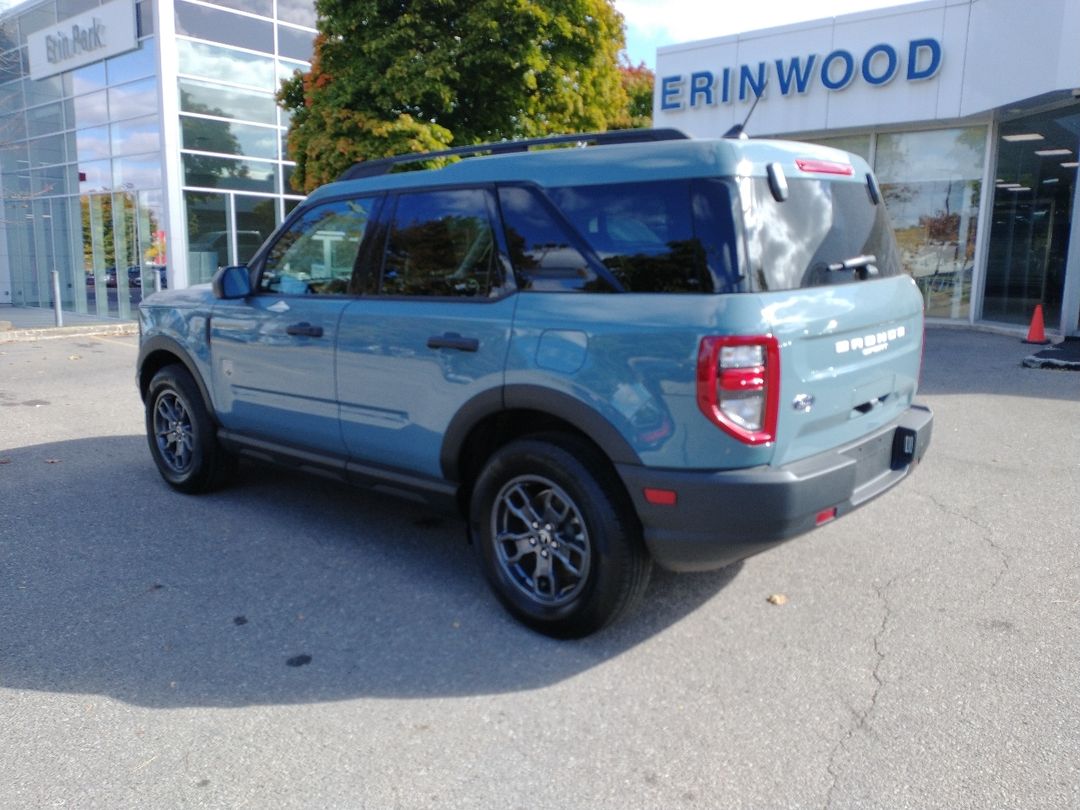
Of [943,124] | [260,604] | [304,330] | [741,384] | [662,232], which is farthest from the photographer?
[943,124]

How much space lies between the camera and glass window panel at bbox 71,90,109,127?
1838 cm

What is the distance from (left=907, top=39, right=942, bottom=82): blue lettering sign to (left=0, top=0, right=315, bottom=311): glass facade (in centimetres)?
1226

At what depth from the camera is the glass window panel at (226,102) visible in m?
17.2

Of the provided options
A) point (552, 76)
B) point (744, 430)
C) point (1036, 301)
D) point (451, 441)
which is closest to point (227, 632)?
point (451, 441)

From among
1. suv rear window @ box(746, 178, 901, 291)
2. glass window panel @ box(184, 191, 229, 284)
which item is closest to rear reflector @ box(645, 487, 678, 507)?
suv rear window @ box(746, 178, 901, 291)

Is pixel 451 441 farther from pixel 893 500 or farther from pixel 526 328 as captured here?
pixel 893 500

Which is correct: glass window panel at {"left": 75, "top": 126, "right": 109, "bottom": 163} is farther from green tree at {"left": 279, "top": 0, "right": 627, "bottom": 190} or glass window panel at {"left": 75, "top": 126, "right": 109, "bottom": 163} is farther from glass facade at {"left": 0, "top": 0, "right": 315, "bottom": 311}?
green tree at {"left": 279, "top": 0, "right": 627, "bottom": 190}

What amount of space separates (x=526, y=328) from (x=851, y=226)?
151 cm

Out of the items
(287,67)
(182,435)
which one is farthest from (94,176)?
(182,435)

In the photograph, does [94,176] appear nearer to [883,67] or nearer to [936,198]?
[883,67]

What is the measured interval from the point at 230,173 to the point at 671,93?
9160 millimetres

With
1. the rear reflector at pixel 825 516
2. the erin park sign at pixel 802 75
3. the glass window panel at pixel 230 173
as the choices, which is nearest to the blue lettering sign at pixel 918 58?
the erin park sign at pixel 802 75

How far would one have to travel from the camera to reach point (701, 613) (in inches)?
155

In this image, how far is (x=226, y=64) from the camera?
1780 centimetres
